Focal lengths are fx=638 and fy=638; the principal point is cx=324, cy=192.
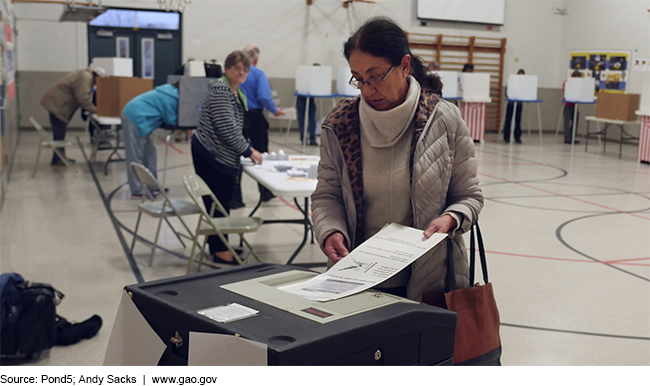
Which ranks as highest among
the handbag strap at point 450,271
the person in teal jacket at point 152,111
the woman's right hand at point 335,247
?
the person in teal jacket at point 152,111

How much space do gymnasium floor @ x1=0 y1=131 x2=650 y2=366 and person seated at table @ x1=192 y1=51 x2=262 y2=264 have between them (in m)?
0.64

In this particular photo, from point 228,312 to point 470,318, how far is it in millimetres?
919

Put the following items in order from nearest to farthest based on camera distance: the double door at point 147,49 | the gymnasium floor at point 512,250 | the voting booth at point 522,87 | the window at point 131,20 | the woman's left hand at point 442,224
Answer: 1. the woman's left hand at point 442,224
2. the gymnasium floor at point 512,250
3. the window at point 131,20
4. the double door at point 147,49
5. the voting booth at point 522,87

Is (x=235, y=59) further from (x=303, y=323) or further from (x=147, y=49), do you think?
(x=147, y=49)

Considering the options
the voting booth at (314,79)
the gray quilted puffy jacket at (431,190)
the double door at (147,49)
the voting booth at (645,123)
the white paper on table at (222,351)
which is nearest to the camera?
the white paper on table at (222,351)

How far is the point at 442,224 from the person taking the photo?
162cm

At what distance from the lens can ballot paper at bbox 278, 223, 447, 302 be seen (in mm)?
1214

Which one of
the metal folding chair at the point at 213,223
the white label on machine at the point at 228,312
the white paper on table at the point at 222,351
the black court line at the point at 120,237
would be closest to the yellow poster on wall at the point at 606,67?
→ the black court line at the point at 120,237

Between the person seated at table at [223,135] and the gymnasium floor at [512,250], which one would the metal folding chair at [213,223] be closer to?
the person seated at table at [223,135]

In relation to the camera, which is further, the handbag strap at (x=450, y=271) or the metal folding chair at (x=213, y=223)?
the metal folding chair at (x=213, y=223)

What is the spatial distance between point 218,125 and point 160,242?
134cm

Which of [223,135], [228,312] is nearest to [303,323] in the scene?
[228,312]

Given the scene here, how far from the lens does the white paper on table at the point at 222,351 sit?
0.92 m
